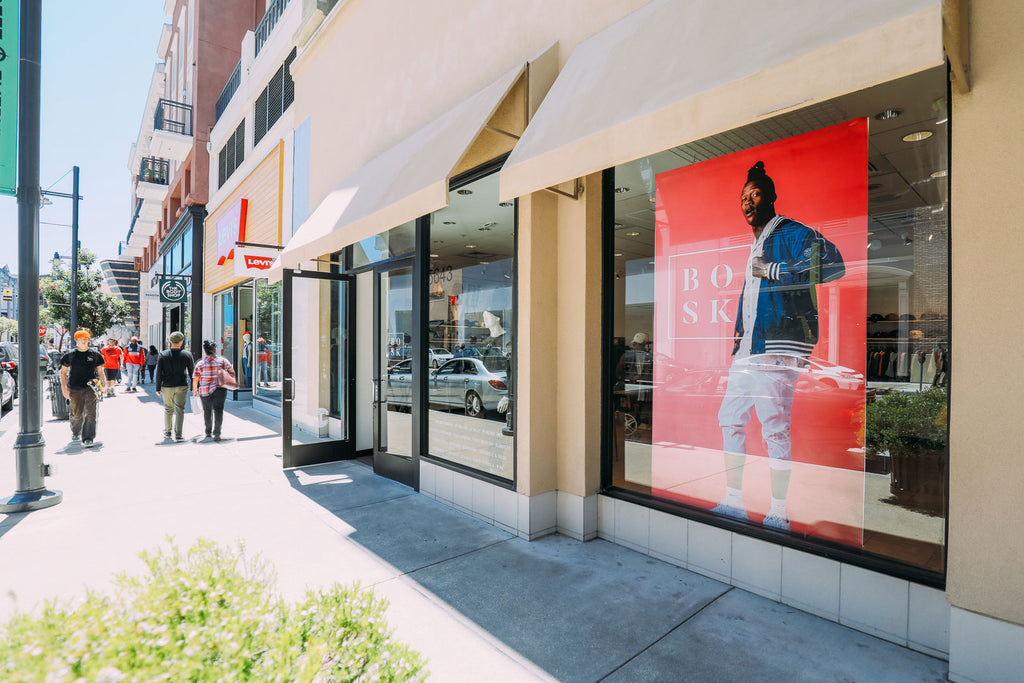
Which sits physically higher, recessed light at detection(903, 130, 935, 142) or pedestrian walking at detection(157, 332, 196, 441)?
recessed light at detection(903, 130, 935, 142)

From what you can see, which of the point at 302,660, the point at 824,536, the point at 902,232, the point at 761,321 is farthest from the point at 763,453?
the point at 302,660

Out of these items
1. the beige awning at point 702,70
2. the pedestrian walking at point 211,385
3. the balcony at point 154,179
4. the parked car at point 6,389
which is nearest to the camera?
the beige awning at point 702,70

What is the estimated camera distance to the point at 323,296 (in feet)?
28.1

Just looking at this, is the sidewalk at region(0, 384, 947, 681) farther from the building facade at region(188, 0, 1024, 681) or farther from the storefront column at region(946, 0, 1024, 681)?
the storefront column at region(946, 0, 1024, 681)

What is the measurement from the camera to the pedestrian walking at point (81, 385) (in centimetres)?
835

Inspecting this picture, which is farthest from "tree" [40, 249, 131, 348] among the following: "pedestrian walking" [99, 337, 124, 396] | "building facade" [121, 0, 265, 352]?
"pedestrian walking" [99, 337, 124, 396]

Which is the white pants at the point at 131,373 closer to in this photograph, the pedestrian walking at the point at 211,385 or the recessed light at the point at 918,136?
the pedestrian walking at the point at 211,385

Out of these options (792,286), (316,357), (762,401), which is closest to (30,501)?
(316,357)

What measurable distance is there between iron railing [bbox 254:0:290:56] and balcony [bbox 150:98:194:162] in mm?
7402

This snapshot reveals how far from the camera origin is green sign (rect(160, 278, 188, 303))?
59.7 ft

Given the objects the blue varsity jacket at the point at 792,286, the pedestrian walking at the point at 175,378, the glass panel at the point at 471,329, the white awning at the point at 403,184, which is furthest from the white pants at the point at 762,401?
the pedestrian walking at the point at 175,378

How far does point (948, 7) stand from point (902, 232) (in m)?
1.59

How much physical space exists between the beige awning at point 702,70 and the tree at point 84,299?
1219 inches

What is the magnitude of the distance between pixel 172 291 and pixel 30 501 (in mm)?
15269
